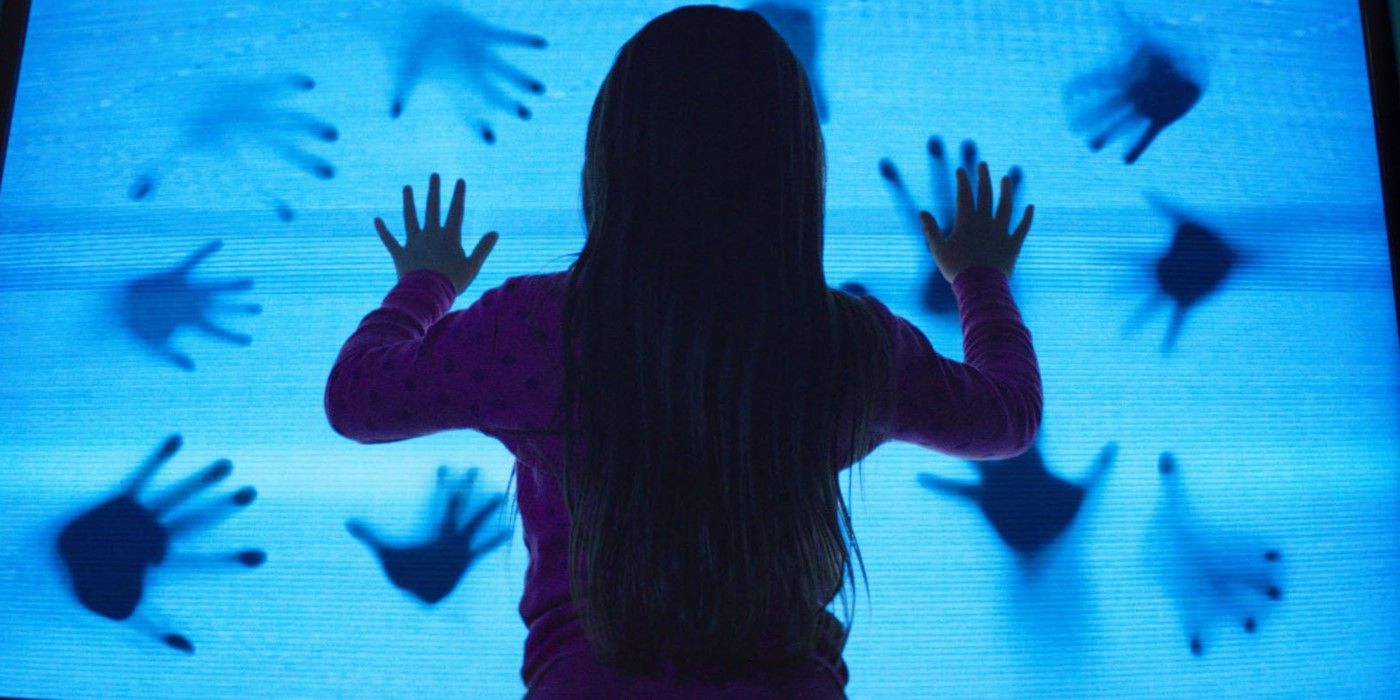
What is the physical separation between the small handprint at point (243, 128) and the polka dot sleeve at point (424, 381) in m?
0.45

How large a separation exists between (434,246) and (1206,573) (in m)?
0.80

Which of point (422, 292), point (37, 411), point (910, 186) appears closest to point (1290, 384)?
point (910, 186)

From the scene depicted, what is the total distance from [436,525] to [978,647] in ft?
1.80

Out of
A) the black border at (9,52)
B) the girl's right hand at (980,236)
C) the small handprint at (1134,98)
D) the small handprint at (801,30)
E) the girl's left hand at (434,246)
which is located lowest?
the girl's right hand at (980,236)

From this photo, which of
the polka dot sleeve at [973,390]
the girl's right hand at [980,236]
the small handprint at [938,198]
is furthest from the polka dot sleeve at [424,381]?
the small handprint at [938,198]

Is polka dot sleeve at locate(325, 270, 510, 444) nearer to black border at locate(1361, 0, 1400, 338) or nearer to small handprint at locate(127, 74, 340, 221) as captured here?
small handprint at locate(127, 74, 340, 221)

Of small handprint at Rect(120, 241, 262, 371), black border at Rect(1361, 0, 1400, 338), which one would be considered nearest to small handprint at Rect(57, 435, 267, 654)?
small handprint at Rect(120, 241, 262, 371)

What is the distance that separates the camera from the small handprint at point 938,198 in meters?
0.86

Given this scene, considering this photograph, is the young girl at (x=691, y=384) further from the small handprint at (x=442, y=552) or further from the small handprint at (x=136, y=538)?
the small handprint at (x=136, y=538)

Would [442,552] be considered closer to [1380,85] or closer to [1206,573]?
[1206,573]

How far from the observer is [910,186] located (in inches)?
34.4

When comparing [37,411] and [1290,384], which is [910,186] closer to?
[1290,384]

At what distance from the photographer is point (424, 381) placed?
0.51 m

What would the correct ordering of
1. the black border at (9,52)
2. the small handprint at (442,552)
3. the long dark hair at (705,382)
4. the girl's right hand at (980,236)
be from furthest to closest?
the black border at (9,52) → the small handprint at (442,552) → the girl's right hand at (980,236) → the long dark hair at (705,382)
